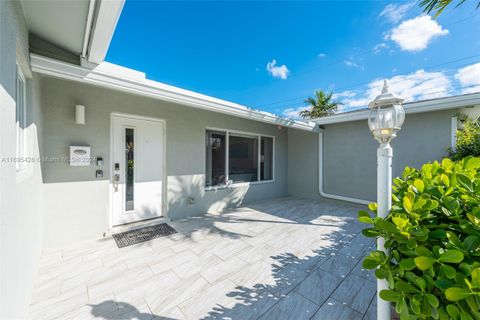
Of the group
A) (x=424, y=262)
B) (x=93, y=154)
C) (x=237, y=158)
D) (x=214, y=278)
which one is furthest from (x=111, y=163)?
(x=424, y=262)

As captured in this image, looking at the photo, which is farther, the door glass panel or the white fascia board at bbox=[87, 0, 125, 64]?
the door glass panel

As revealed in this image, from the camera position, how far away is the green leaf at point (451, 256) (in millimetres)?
877

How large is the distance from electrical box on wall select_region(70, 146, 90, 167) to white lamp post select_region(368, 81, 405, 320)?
13.3 feet

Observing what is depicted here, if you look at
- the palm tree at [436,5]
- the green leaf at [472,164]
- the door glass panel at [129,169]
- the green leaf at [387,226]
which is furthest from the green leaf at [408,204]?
the door glass panel at [129,169]

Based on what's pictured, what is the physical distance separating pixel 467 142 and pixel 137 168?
272 inches

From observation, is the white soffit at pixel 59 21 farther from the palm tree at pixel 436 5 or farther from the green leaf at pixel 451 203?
the palm tree at pixel 436 5

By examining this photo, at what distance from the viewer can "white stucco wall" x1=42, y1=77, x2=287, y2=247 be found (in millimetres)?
3014

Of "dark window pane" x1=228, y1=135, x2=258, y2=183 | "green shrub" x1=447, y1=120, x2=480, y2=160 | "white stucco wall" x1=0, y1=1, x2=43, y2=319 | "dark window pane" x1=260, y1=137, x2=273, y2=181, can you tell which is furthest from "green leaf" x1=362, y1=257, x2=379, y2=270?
"dark window pane" x1=260, y1=137, x2=273, y2=181

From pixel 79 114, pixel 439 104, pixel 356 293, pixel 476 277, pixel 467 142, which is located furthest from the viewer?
pixel 439 104

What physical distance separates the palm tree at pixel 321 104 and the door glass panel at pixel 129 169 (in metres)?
14.2

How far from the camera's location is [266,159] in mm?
6637

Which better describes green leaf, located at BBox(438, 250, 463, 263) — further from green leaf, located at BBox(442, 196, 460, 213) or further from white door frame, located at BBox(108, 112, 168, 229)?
white door frame, located at BBox(108, 112, 168, 229)

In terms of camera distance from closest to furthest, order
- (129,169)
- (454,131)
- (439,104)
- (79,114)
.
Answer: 1. (79,114)
2. (129,169)
3. (439,104)
4. (454,131)

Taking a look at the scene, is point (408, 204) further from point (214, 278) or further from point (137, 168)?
point (137, 168)
